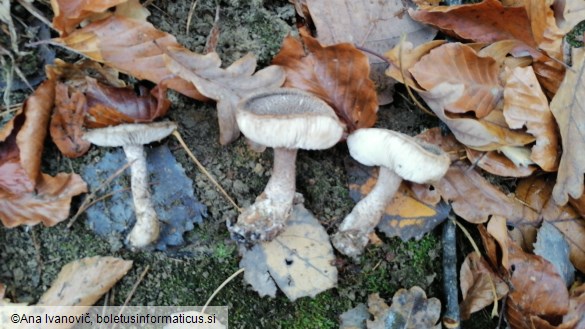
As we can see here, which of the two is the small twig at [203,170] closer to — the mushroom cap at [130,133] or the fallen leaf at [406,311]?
the mushroom cap at [130,133]

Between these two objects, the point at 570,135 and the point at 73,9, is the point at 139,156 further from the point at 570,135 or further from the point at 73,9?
the point at 570,135

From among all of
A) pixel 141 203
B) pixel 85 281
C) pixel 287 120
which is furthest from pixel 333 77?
pixel 85 281

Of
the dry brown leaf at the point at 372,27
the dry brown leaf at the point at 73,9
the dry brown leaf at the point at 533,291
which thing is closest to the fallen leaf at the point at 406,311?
the dry brown leaf at the point at 533,291

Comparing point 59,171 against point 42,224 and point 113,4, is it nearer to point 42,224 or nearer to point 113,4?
point 42,224

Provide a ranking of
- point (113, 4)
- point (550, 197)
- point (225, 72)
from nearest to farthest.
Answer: point (113, 4)
point (225, 72)
point (550, 197)

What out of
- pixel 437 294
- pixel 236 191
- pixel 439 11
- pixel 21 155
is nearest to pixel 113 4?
pixel 21 155

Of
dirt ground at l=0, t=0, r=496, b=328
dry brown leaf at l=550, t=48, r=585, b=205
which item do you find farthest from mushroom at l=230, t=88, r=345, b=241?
dry brown leaf at l=550, t=48, r=585, b=205
